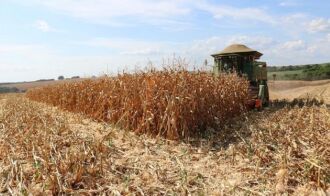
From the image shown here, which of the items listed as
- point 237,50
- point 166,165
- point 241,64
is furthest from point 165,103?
point 237,50

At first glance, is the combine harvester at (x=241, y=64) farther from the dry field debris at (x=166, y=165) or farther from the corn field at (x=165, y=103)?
the dry field debris at (x=166, y=165)

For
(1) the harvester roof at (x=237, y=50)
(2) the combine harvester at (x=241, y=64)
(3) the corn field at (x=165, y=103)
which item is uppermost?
(1) the harvester roof at (x=237, y=50)

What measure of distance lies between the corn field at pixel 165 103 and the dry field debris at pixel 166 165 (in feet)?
2.29

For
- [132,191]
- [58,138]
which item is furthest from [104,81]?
[132,191]

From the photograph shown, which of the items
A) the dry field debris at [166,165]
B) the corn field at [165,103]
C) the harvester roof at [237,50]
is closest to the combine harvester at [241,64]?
the harvester roof at [237,50]

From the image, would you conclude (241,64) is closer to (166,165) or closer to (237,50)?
(237,50)

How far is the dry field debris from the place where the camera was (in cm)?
432

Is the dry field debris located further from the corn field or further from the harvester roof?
the harvester roof

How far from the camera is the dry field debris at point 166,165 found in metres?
4.32

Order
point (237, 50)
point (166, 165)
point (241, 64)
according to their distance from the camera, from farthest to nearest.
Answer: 1. point (237, 50)
2. point (241, 64)
3. point (166, 165)

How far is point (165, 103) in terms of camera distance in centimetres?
737

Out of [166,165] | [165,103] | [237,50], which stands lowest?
[166,165]

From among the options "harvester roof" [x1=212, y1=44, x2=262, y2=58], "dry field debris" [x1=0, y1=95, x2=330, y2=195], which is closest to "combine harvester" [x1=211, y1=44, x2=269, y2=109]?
"harvester roof" [x1=212, y1=44, x2=262, y2=58]

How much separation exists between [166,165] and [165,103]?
2.14 m
